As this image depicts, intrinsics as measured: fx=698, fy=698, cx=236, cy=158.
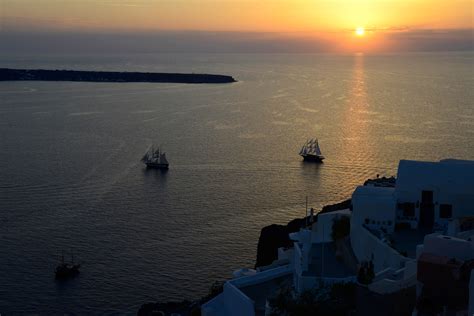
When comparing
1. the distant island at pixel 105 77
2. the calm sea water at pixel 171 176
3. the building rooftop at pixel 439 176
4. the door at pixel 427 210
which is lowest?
the calm sea water at pixel 171 176

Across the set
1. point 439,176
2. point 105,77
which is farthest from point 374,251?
point 105,77

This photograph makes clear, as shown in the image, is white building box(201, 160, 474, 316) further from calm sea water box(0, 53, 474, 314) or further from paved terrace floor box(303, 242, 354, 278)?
calm sea water box(0, 53, 474, 314)

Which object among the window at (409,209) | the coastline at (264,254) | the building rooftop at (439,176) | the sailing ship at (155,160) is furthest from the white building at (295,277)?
the sailing ship at (155,160)

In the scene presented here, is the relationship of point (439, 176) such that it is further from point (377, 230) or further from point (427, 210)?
point (377, 230)

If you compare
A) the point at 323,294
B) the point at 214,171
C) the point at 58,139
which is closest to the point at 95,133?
the point at 58,139

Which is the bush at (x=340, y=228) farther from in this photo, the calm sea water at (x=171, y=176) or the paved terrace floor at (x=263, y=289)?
the calm sea water at (x=171, y=176)

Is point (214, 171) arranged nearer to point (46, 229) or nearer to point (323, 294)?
point (46, 229)

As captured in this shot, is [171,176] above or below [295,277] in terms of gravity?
below
